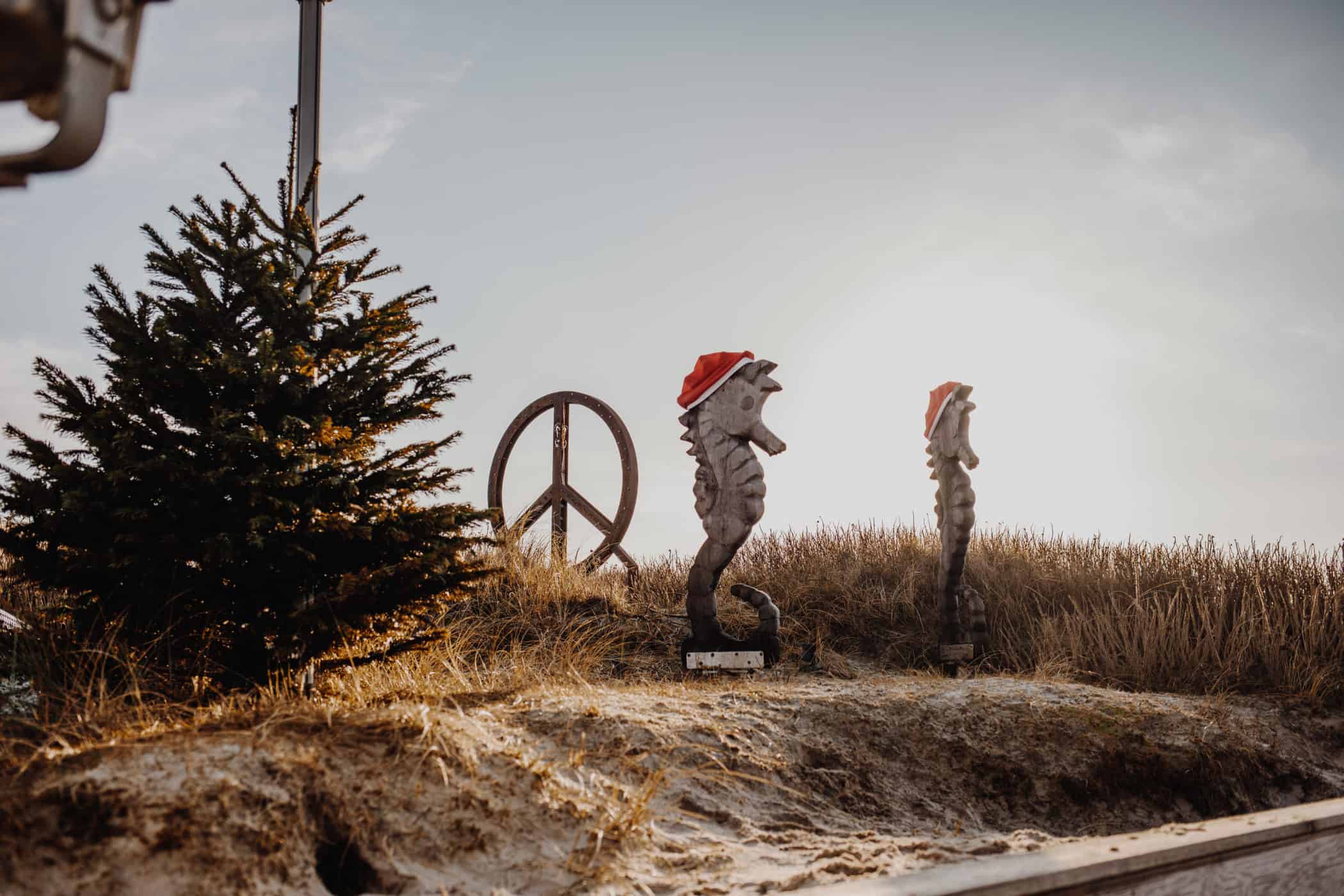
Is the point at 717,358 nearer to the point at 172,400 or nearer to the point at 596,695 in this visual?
the point at 596,695

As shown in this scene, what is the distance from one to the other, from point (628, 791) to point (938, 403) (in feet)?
16.4

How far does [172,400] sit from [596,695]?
7.02 ft

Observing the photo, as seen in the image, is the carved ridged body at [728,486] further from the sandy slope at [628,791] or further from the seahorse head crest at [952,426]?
the seahorse head crest at [952,426]

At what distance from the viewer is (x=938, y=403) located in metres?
7.34

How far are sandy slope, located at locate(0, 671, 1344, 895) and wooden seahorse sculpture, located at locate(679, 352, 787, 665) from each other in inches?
52.1

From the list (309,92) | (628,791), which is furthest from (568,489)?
(628,791)

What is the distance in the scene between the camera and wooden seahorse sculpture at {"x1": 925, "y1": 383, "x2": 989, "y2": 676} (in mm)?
7102

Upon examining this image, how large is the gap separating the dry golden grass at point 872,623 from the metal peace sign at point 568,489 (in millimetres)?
319

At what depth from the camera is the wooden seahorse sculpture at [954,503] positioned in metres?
7.10

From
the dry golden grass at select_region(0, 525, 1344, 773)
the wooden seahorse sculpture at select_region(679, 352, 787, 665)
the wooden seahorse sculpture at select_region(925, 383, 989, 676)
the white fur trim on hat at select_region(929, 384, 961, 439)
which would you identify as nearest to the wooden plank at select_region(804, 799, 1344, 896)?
the dry golden grass at select_region(0, 525, 1344, 773)

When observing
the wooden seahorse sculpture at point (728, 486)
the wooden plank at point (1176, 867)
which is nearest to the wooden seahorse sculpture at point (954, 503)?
the wooden seahorse sculpture at point (728, 486)

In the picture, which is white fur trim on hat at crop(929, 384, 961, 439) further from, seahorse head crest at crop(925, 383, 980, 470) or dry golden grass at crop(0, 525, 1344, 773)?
dry golden grass at crop(0, 525, 1344, 773)

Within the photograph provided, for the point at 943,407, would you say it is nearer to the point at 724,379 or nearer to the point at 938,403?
the point at 938,403

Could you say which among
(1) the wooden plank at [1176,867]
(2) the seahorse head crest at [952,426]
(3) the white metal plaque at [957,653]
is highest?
(2) the seahorse head crest at [952,426]
